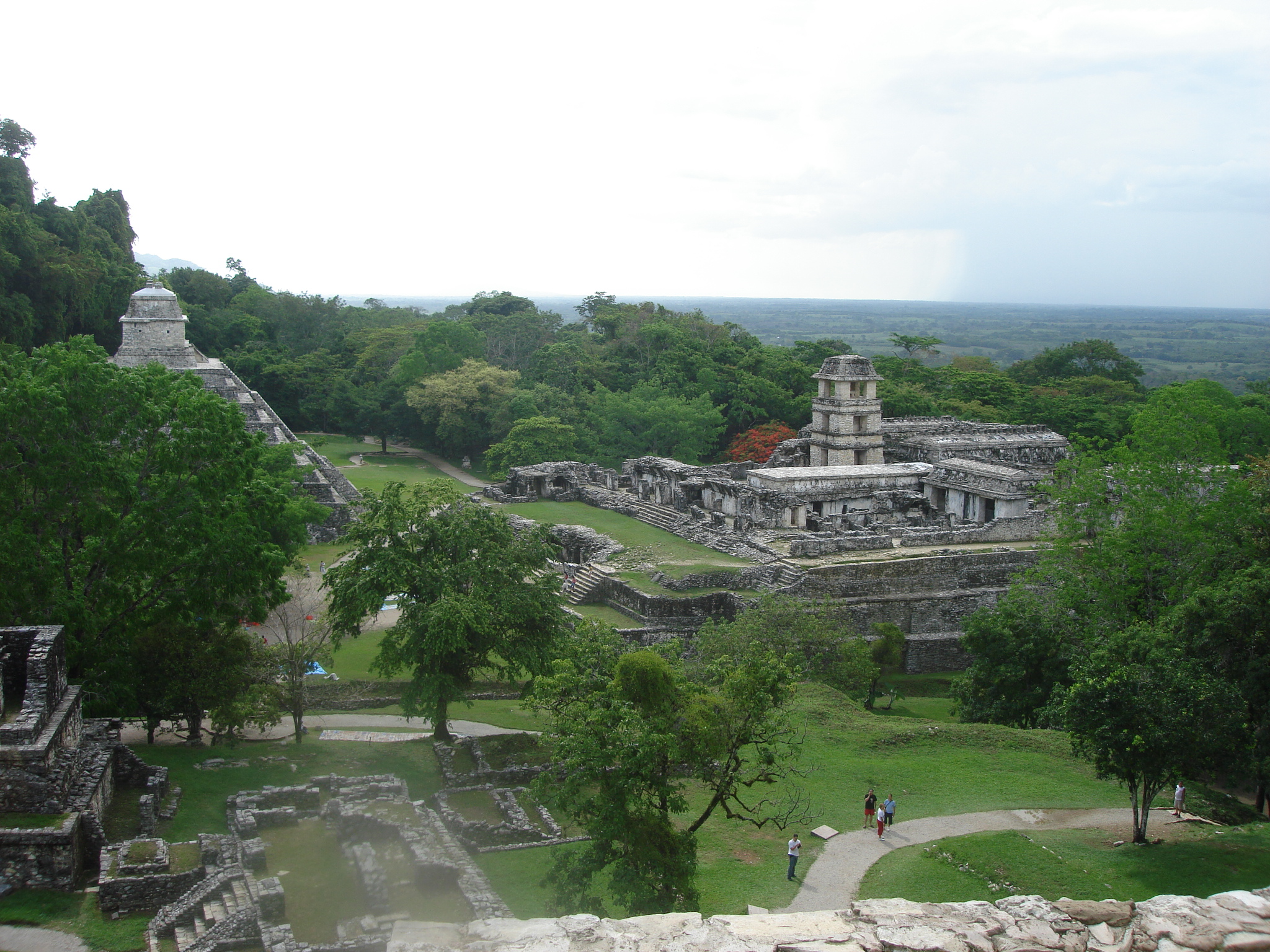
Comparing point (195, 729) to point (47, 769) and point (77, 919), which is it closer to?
point (47, 769)

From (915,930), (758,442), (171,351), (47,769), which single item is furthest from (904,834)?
(171,351)

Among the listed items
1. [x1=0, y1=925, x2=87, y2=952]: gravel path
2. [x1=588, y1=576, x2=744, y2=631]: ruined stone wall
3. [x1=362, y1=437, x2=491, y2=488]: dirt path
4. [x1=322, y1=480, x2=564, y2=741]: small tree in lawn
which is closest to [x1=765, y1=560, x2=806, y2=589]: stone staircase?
[x1=588, y1=576, x2=744, y2=631]: ruined stone wall

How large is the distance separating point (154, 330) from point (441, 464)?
14650 mm

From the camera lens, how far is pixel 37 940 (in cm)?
1119

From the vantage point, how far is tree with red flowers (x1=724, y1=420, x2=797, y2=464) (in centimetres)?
4609

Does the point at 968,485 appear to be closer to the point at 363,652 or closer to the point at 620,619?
the point at 620,619

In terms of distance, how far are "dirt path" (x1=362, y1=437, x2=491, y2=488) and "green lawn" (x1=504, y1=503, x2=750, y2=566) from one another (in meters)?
5.63

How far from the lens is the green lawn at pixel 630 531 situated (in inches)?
1141

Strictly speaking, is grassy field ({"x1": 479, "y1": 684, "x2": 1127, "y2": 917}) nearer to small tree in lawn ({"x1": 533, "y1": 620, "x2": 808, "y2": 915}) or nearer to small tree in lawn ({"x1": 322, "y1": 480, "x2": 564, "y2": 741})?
small tree in lawn ({"x1": 533, "y1": 620, "x2": 808, "y2": 915})

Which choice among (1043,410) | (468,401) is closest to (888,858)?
(468,401)

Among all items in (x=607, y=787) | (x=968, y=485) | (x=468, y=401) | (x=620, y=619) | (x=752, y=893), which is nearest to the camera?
(x=607, y=787)

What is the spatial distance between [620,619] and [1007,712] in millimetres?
9467

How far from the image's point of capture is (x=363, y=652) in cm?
2345

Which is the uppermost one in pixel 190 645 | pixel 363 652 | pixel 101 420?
pixel 101 420
